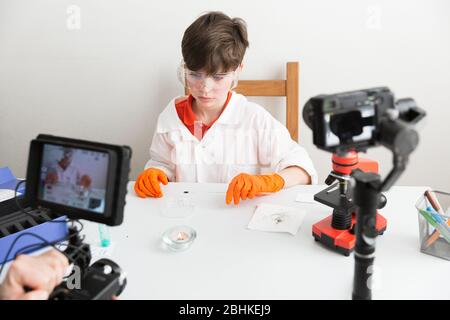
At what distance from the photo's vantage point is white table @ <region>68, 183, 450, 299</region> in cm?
80

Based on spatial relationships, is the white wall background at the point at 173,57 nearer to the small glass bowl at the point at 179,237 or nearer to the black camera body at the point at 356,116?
the small glass bowl at the point at 179,237

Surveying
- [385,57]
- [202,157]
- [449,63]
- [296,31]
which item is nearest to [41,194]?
[202,157]

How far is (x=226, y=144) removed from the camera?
1.44 metres

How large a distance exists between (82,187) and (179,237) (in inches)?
13.2

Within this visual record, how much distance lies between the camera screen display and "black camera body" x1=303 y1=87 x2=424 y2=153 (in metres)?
0.36

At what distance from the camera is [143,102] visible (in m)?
1.83

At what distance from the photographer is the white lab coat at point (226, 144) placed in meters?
1.42

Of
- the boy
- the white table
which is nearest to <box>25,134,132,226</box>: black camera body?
the white table

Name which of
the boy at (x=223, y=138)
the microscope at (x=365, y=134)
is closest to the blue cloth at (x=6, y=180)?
the boy at (x=223, y=138)

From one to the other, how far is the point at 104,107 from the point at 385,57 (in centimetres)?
126

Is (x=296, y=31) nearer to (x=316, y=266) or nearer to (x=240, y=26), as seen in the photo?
(x=240, y=26)

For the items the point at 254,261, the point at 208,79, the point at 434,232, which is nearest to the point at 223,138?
the point at 208,79

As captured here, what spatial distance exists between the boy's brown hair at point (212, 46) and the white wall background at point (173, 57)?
1.38 feet
